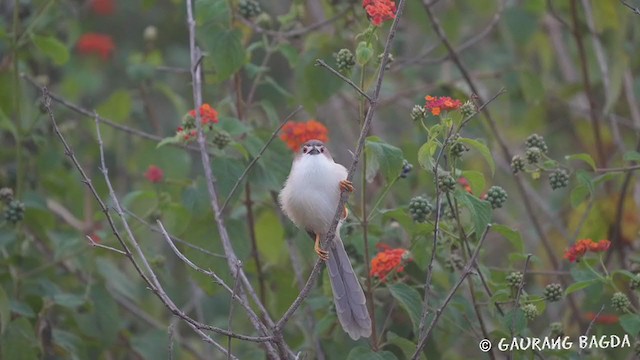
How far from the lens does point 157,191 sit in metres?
4.55

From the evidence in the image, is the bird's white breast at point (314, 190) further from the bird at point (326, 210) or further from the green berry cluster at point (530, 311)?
the green berry cluster at point (530, 311)

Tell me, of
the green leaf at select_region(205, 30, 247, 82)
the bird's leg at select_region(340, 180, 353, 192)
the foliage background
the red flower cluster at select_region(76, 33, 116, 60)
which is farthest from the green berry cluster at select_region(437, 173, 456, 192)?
the red flower cluster at select_region(76, 33, 116, 60)

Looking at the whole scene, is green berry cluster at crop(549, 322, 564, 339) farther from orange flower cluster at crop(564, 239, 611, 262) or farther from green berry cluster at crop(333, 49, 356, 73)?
green berry cluster at crop(333, 49, 356, 73)

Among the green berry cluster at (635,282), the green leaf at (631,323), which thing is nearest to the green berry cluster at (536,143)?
the green berry cluster at (635,282)

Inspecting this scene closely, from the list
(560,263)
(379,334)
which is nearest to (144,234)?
(379,334)

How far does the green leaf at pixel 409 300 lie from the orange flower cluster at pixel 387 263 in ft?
0.26

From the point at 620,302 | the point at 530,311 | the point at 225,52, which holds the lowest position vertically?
the point at 530,311

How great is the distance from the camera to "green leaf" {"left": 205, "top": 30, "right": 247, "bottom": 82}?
14.3ft

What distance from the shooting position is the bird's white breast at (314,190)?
4.05 m

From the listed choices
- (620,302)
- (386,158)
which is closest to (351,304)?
(386,158)

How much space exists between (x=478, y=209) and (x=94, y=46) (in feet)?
14.3

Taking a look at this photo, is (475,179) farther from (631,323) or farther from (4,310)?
(4,310)

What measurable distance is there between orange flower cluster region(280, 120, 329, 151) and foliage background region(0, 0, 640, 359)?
61 millimetres

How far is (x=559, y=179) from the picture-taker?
3830mm
